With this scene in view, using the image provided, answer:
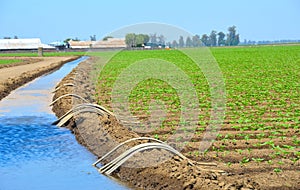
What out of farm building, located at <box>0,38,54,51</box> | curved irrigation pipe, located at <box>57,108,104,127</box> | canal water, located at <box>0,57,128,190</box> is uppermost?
curved irrigation pipe, located at <box>57,108,104,127</box>

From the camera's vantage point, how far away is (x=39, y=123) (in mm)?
12758

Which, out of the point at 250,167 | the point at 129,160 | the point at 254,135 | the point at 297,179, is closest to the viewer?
the point at 297,179

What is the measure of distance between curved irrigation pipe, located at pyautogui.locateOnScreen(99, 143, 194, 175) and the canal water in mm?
163

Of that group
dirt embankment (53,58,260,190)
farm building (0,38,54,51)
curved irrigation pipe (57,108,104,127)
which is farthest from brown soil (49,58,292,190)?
farm building (0,38,54,51)

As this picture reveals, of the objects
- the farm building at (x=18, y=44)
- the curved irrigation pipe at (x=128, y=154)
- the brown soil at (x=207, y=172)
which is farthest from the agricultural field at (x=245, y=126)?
the farm building at (x=18, y=44)

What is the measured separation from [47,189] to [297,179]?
11.3ft

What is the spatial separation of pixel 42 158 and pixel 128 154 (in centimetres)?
182

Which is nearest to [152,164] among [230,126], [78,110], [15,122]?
[230,126]

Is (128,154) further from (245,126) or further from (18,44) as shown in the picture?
(18,44)

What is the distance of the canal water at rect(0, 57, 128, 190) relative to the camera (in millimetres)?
7473

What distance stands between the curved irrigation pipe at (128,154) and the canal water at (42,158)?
163 mm

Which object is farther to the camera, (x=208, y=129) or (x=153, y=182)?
(x=208, y=129)

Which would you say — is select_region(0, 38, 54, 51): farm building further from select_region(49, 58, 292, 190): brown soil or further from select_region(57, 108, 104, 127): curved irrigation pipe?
select_region(49, 58, 292, 190): brown soil

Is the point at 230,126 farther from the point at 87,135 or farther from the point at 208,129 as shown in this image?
the point at 87,135
